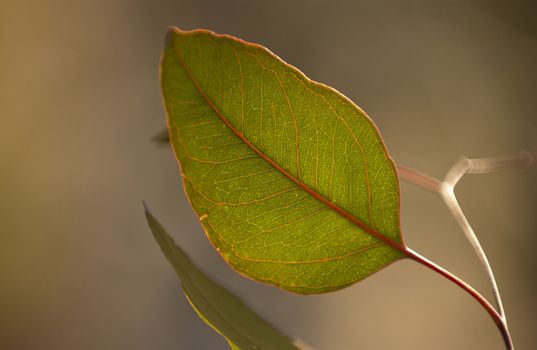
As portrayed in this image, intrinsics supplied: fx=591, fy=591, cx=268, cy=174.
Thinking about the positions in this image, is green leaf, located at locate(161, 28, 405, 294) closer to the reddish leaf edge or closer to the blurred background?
the reddish leaf edge

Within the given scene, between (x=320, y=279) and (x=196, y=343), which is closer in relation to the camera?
(x=320, y=279)

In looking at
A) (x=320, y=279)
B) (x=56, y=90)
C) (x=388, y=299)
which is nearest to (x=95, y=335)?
(x=56, y=90)

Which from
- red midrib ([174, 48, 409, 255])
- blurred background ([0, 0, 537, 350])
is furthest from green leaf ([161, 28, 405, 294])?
blurred background ([0, 0, 537, 350])

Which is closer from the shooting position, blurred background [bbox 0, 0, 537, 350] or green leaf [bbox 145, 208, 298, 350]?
green leaf [bbox 145, 208, 298, 350]

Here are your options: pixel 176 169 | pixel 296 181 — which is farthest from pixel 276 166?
pixel 176 169

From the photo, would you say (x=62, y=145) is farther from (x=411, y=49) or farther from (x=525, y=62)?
(x=525, y=62)

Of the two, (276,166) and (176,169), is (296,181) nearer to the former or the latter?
(276,166)
